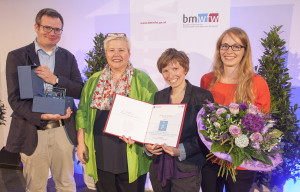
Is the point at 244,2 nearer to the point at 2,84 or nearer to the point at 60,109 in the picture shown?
the point at 60,109

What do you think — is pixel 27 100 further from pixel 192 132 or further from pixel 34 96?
pixel 192 132

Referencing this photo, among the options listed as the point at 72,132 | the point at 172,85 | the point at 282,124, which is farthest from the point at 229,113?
the point at 282,124

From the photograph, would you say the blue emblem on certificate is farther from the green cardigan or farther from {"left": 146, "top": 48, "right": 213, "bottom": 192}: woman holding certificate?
the green cardigan

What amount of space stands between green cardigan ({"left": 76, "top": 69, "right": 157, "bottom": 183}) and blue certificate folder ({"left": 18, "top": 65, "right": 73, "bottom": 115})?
208mm

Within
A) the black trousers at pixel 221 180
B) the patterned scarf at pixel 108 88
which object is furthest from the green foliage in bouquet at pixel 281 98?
the patterned scarf at pixel 108 88

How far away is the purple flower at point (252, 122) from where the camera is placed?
4.98ft

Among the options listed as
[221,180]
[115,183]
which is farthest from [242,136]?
[115,183]

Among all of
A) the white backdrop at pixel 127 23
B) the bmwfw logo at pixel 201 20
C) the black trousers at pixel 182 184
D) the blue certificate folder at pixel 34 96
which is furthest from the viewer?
the white backdrop at pixel 127 23

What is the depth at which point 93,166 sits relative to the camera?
226 cm

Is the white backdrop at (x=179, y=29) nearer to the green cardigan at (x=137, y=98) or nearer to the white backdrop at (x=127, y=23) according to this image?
the white backdrop at (x=127, y=23)

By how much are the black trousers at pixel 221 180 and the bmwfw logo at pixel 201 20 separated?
6.32ft

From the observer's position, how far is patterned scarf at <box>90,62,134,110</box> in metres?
2.18

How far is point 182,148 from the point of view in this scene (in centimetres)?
188

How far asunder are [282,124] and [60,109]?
2752 mm
